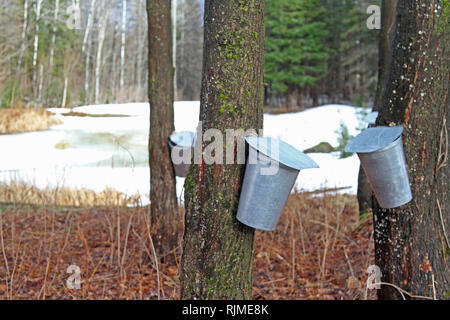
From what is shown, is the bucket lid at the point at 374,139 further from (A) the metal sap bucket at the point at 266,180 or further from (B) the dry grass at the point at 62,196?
(B) the dry grass at the point at 62,196

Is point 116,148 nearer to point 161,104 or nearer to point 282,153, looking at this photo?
point 161,104

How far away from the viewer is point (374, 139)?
1.79m

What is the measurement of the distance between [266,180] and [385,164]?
519 millimetres

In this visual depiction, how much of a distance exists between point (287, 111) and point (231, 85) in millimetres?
16083

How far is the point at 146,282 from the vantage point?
3268mm

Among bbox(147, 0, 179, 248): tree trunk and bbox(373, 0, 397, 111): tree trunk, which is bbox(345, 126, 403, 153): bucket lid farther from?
bbox(373, 0, 397, 111): tree trunk

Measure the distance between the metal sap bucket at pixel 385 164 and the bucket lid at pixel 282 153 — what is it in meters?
0.19

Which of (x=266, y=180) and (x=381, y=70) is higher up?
(x=381, y=70)

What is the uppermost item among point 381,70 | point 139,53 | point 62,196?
point 139,53

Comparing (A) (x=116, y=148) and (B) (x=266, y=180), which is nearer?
(B) (x=266, y=180)

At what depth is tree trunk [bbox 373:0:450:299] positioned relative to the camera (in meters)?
1.90

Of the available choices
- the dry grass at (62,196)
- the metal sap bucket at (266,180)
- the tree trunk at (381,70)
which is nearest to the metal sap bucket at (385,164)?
the metal sap bucket at (266,180)

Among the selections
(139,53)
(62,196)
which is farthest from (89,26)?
(62,196)

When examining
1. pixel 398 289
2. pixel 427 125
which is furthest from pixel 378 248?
pixel 427 125
